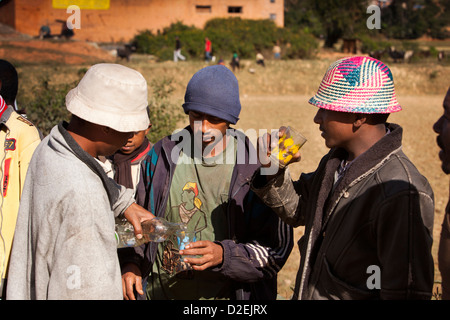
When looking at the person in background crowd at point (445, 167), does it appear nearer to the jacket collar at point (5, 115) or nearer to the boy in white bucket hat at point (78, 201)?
the boy in white bucket hat at point (78, 201)

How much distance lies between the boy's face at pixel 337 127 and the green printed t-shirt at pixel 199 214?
68 cm

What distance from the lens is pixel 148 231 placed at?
253cm

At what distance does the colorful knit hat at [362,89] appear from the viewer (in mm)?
2172

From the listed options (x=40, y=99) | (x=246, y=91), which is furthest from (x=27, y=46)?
(x=40, y=99)

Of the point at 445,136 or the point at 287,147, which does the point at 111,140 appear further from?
the point at 445,136

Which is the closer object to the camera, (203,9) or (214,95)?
(214,95)

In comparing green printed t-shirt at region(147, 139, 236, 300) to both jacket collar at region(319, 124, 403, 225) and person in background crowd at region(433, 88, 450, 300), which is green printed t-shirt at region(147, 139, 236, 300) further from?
person in background crowd at region(433, 88, 450, 300)

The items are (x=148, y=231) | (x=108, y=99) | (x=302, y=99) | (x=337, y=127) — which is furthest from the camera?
(x=302, y=99)

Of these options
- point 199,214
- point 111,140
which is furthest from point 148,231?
point 111,140

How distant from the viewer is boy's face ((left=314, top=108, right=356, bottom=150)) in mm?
2258

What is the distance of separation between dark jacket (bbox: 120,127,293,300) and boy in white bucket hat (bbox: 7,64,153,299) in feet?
2.32

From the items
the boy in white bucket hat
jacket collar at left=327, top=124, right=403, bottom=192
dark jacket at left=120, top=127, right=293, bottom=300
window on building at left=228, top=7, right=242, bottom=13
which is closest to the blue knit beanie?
dark jacket at left=120, top=127, right=293, bottom=300

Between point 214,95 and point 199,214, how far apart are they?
650mm

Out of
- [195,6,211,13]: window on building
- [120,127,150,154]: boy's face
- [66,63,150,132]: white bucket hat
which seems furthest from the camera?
[195,6,211,13]: window on building
